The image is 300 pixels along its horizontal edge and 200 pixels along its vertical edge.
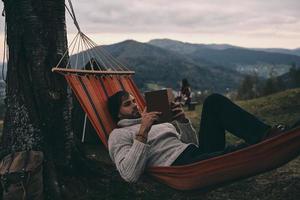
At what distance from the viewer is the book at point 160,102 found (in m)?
4.00

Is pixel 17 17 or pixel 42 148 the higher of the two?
pixel 17 17

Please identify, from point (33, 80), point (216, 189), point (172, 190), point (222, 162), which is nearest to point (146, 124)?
point (222, 162)

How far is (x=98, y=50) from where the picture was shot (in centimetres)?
520

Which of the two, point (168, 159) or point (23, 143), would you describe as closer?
point (168, 159)

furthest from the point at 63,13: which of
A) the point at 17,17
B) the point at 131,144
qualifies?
the point at 131,144

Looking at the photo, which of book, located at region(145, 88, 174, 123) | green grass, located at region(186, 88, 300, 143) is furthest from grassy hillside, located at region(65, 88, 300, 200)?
green grass, located at region(186, 88, 300, 143)

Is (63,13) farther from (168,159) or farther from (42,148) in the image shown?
(168,159)

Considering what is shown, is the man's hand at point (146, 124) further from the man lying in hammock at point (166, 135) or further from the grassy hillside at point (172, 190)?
the grassy hillside at point (172, 190)

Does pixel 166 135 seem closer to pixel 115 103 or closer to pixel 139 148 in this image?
pixel 139 148

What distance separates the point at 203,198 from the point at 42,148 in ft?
6.56

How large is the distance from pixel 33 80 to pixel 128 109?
122cm

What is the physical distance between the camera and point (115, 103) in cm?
449

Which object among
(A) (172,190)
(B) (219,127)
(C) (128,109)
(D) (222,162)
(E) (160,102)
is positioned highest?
(E) (160,102)

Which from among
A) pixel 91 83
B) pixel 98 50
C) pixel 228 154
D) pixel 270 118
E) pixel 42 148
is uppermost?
pixel 98 50
